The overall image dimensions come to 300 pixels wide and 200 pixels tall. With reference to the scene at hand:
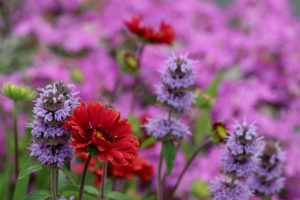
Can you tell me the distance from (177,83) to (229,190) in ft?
0.54

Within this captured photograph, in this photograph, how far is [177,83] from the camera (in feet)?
1.82

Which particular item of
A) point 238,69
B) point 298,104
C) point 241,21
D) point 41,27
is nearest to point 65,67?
point 41,27

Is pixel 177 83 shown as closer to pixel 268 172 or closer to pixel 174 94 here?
pixel 174 94

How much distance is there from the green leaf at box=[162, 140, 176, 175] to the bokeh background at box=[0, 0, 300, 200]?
316 mm

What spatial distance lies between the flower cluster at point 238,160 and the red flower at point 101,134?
0.46ft

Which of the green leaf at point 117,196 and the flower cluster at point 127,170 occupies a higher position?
the flower cluster at point 127,170

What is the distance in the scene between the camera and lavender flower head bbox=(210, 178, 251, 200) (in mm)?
540

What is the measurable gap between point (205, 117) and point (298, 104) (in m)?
0.47

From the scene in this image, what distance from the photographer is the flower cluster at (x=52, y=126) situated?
43cm

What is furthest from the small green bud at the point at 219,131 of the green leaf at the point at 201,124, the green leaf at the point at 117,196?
the green leaf at the point at 201,124

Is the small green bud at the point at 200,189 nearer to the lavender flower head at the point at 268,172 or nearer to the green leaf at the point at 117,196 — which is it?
the lavender flower head at the point at 268,172

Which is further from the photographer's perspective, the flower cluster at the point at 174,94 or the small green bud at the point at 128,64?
the small green bud at the point at 128,64

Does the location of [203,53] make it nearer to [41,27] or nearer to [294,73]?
[294,73]

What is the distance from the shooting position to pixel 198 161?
1065 mm
